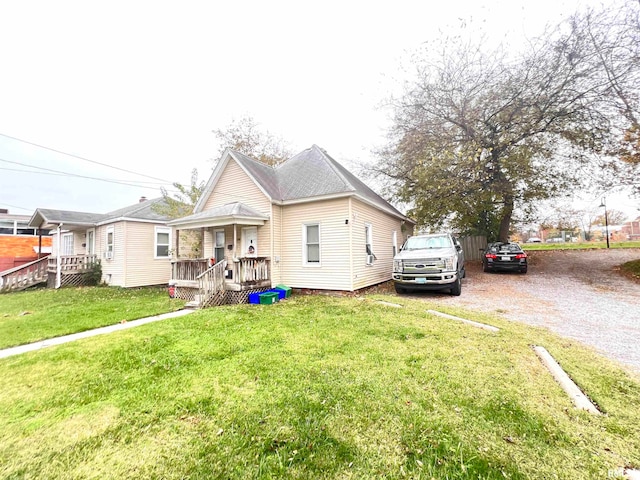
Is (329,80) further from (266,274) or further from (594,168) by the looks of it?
(594,168)

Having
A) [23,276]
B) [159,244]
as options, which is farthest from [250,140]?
[23,276]

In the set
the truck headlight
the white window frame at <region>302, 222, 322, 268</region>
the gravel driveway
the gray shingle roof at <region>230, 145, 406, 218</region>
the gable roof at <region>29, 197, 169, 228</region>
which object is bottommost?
the gravel driveway

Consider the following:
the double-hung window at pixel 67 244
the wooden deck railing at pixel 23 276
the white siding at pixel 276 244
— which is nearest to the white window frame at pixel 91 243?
the wooden deck railing at pixel 23 276

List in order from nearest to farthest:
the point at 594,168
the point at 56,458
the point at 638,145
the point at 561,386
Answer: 1. the point at 56,458
2. the point at 561,386
3. the point at 638,145
4. the point at 594,168

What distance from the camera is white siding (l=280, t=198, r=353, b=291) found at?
9.45 m

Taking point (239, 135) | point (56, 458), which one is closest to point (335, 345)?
point (56, 458)

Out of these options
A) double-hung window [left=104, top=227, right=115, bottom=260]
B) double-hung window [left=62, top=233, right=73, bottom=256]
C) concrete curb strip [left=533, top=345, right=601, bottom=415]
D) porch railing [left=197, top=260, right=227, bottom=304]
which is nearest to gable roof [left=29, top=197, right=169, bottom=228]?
double-hung window [left=104, top=227, right=115, bottom=260]

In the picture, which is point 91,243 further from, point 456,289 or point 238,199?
point 456,289

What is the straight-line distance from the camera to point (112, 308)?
8.15 metres

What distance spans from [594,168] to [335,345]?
16.7m

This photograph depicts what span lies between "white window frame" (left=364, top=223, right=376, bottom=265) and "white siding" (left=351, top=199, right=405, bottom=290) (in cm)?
15

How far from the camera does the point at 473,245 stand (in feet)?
61.6

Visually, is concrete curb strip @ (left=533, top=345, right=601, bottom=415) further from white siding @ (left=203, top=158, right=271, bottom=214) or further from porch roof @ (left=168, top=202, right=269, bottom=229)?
white siding @ (left=203, top=158, right=271, bottom=214)

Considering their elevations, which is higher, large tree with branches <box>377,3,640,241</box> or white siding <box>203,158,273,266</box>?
large tree with branches <box>377,3,640,241</box>
